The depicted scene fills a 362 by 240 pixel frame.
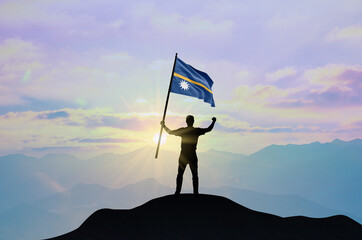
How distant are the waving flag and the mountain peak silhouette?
193 inches

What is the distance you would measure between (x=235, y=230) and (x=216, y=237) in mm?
1172

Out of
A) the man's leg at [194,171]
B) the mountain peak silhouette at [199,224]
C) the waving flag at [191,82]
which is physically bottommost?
the mountain peak silhouette at [199,224]

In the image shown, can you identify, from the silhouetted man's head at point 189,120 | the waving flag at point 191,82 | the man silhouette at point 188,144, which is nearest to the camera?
the man silhouette at point 188,144

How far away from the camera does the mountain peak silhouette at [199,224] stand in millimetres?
14477

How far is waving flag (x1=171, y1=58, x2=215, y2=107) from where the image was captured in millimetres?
16938

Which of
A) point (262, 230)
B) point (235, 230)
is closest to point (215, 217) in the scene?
point (235, 230)

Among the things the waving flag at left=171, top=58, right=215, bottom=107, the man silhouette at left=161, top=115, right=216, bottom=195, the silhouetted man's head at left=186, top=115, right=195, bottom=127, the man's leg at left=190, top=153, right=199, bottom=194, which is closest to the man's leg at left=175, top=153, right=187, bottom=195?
the man silhouette at left=161, top=115, right=216, bottom=195

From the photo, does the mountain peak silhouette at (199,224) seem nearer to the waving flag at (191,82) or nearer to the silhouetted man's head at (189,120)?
the silhouetted man's head at (189,120)

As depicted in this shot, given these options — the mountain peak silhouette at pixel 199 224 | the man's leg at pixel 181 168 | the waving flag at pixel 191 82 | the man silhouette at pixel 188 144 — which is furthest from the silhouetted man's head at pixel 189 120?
the mountain peak silhouette at pixel 199 224

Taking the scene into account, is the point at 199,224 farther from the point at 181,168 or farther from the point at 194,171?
the point at 181,168

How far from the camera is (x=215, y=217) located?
15.9 meters

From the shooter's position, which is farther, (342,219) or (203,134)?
(342,219)

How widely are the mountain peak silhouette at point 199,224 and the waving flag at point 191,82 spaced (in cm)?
490

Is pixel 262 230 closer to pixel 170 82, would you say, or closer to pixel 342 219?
pixel 342 219
